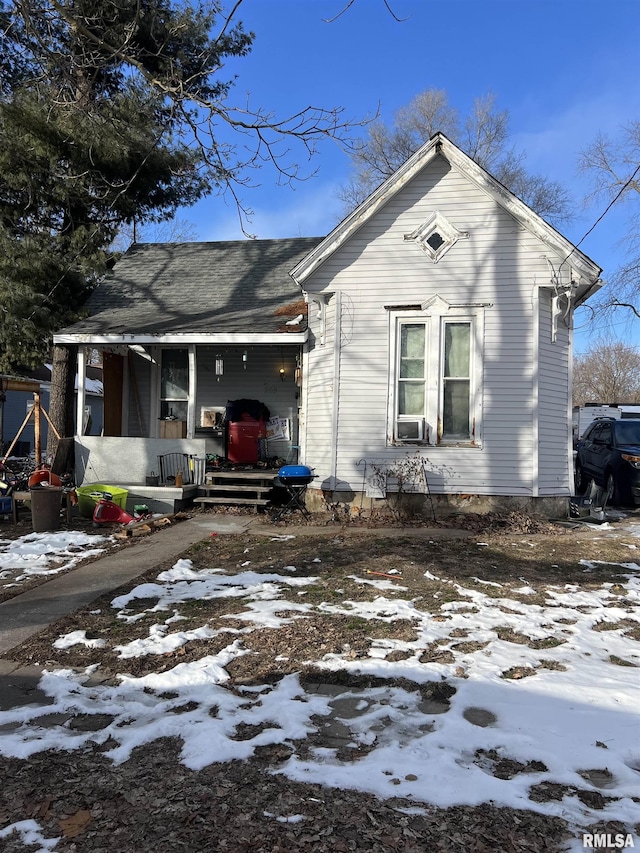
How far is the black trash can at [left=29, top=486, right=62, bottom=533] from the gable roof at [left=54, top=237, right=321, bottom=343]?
3.41 meters

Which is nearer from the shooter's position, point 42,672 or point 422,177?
point 42,672

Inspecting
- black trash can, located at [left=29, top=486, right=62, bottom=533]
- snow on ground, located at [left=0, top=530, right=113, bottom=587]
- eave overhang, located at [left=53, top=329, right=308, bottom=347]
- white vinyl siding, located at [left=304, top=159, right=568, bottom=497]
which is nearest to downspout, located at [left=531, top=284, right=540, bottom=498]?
white vinyl siding, located at [left=304, top=159, right=568, bottom=497]

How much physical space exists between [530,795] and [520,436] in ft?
24.0

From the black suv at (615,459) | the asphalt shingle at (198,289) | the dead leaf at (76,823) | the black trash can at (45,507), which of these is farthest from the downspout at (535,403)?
the dead leaf at (76,823)

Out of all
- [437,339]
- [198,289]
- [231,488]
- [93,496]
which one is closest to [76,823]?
[93,496]

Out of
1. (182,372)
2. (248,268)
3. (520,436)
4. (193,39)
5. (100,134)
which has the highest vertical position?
(193,39)

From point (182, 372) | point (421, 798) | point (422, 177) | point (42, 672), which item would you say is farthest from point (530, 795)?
point (182, 372)

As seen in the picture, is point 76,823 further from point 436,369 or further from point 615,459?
point 615,459

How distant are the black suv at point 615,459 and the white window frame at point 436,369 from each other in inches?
149

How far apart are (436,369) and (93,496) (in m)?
6.06

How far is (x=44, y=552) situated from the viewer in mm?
7422

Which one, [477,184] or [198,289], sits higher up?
[477,184]

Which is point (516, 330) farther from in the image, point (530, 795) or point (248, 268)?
point (530, 795)

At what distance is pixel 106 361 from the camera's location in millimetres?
12438
